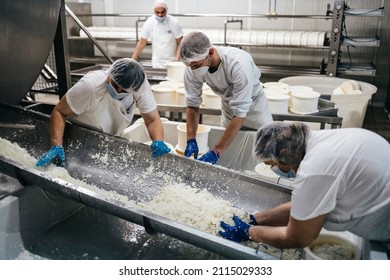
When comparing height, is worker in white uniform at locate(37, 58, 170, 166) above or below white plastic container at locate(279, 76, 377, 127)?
above

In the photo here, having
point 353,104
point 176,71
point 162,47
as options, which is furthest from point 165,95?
point 353,104

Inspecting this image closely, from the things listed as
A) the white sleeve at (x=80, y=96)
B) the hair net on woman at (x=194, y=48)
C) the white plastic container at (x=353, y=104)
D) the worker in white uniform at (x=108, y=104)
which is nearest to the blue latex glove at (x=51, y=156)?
the worker in white uniform at (x=108, y=104)

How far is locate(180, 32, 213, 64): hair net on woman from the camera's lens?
2176 millimetres

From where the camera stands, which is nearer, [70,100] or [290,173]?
[290,173]

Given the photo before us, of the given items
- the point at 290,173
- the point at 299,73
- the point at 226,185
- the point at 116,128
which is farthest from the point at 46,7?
the point at 299,73

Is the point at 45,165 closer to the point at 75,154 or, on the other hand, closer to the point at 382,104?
the point at 75,154

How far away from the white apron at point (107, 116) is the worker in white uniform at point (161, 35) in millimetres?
2385

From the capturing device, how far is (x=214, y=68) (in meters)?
2.42

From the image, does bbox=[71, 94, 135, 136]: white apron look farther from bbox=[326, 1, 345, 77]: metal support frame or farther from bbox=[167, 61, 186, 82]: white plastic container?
bbox=[326, 1, 345, 77]: metal support frame

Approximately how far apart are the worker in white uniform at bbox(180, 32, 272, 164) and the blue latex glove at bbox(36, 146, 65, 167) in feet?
2.70

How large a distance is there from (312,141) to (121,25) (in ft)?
19.6

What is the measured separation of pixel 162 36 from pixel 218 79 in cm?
269

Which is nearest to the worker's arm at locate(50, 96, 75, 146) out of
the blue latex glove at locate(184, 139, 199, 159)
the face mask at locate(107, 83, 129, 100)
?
the face mask at locate(107, 83, 129, 100)

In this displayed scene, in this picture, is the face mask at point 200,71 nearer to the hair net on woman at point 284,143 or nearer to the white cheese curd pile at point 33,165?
the white cheese curd pile at point 33,165
